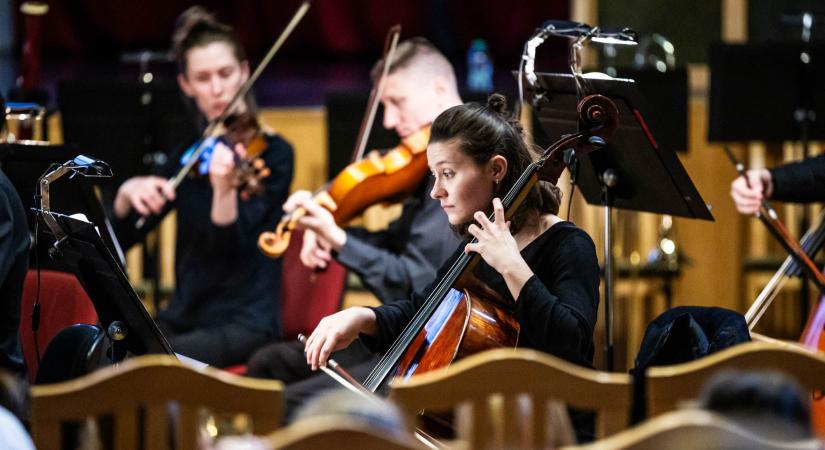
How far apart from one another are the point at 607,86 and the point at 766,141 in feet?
5.81

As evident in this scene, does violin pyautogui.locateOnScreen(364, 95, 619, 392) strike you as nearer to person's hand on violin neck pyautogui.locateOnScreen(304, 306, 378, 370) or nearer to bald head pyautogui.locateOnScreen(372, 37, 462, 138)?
person's hand on violin neck pyautogui.locateOnScreen(304, 306, 378, 370)

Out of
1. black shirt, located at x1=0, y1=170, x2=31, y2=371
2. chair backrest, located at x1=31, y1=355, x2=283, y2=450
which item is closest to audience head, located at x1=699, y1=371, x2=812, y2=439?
chair backrest, located at x1=31, y1=355, x2=283, y2=450

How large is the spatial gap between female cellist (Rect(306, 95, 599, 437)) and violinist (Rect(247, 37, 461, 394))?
0.64 metres

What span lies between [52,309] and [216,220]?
0.92m

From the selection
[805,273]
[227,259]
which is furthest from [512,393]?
[227,259]

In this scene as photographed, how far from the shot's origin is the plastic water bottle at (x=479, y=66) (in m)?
7.24

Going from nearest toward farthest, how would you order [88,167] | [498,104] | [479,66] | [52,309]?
[88,167] → [498,104] → [52,309] → [479,66]

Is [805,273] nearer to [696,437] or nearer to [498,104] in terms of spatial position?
[498,104]

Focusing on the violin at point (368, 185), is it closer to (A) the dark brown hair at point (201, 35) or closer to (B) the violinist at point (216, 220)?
(B) the violinist at point (216, 220)

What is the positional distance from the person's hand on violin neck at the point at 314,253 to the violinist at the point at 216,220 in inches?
13.4


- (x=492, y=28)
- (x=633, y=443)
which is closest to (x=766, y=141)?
(x=633, y=443)

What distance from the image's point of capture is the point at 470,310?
2457 millimetres

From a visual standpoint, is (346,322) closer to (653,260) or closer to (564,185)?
(564,185)

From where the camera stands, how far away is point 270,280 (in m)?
3.91
